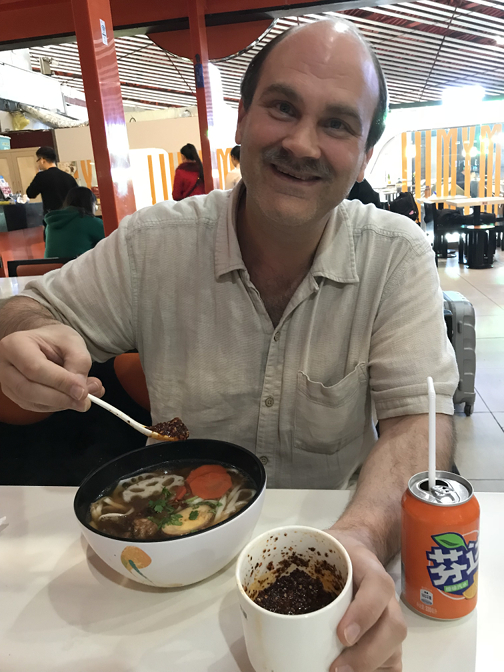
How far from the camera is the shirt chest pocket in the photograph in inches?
47.9

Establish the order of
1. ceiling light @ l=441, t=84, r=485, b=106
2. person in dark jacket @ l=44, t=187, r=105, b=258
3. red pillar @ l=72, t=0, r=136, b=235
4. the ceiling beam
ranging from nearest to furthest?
red pillar @ l=72, t=0, r=136, b=235, person in dark jacket @ l=44, t=187, r=105, b=258, the ceiling beam, ceiling light @ l=441, t=84, r=485, b=106

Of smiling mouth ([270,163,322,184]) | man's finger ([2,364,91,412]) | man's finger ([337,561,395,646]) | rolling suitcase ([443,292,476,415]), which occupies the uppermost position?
smiling mouth ([270,163,322,184])

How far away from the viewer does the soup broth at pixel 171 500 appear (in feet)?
2.58

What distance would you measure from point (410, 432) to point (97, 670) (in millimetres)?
694

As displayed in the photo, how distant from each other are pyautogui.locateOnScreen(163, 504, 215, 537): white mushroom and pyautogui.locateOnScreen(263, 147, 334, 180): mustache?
79 cm

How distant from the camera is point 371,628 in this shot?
22.9 inches

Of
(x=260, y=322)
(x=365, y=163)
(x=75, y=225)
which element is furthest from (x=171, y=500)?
(x=75, y=225)

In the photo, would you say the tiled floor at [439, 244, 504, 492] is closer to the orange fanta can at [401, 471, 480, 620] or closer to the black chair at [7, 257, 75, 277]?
the orange fanta can at [401, 471, 480, 620]

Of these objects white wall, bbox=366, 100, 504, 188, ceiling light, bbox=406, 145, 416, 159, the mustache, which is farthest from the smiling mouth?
ceiling light, bbox=406, 145, 416, 159

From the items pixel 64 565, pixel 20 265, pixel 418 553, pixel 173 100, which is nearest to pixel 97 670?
pixel 64 565

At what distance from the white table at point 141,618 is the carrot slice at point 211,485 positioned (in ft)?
0.32

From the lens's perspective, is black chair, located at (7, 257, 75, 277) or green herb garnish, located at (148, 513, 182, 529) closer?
green herb garnish, located at (148, 513, 182, 529)

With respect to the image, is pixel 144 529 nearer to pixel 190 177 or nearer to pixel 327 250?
pixel 327 250

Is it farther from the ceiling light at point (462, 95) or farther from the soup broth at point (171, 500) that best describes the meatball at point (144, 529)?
the ceiling light at point (462, 95)
